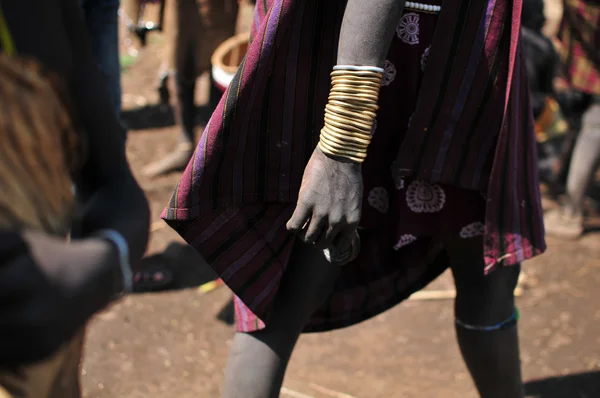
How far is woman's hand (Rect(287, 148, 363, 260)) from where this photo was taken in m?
1.52

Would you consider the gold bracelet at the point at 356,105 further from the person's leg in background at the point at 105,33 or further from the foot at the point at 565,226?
the foot at the point at 565,226

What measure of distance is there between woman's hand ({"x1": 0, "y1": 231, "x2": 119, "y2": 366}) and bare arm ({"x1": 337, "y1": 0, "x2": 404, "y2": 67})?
2.56 feet

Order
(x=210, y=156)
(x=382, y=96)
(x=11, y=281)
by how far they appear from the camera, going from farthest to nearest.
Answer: (x=382, y=96) → (x=210, y=156) → (x=11, y=281)

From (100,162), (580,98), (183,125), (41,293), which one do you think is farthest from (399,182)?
(183,125)

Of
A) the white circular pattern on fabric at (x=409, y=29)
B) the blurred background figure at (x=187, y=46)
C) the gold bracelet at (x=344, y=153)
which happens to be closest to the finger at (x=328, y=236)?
the gold bracelet at (x=344, y=153)

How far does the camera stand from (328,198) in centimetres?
152

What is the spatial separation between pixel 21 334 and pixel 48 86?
1.13 feet

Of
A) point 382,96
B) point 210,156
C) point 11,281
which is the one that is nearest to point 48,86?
point 11,281

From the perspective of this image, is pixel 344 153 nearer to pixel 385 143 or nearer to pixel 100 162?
pixel 385 143

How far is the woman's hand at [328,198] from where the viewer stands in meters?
1.52

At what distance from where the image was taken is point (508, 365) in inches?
79.6

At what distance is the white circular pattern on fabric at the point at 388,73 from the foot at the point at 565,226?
2413 millimetres

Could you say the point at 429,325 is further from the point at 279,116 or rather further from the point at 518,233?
the point at 279,116

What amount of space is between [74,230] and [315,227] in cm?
57
